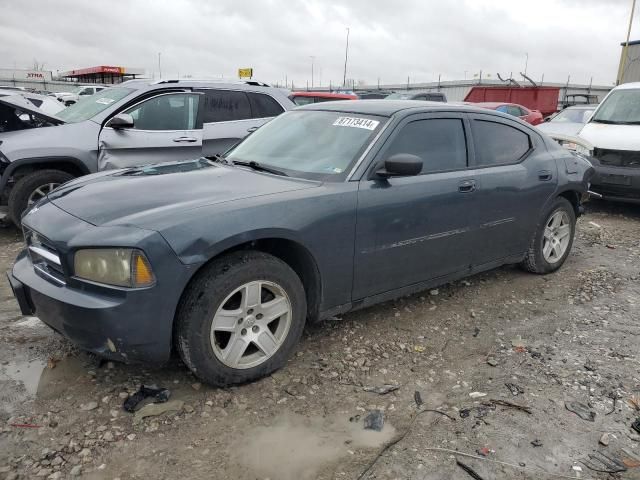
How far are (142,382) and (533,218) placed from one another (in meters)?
3.54

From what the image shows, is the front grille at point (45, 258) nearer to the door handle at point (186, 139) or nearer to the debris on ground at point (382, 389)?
the debris on ground at point (382, 389)

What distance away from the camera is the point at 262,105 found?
678 cm

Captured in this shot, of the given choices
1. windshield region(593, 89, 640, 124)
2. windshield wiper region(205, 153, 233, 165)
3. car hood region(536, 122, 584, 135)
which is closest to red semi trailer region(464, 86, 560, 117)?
car hood region(536, 122, 584, 135)

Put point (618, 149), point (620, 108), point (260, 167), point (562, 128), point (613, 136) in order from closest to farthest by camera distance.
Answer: point (260, 167)
point (618, 149)
point (613, 136)
point (620, 108)
point (562, 128)

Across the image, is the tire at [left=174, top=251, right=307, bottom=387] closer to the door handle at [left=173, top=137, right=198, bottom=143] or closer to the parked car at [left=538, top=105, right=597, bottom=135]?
the door handle at [left=173, top=137, right=198, bottom=143]

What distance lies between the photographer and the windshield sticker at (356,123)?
3.60 meters

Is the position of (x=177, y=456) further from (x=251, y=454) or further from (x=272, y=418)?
(x=272, y=418)

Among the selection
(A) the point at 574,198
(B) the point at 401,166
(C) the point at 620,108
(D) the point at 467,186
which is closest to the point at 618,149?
(C) the point at 620,108

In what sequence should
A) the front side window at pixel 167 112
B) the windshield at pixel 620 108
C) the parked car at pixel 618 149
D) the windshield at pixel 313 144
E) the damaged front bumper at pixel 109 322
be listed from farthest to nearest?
the windshield at pixel 620 108, the parked car at pixel 618 149, the front side window at pixel 167 112, the windshield at pixel 313 144, the damaged front bumper at pixel 109 322

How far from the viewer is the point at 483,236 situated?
164 inches

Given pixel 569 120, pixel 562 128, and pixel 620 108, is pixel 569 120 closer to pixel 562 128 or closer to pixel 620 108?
pixel 562 128

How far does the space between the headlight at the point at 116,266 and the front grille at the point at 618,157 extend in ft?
24.1

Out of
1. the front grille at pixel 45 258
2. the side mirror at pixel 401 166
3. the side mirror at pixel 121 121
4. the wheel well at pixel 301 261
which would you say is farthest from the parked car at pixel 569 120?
the front grille at pixel 45 258

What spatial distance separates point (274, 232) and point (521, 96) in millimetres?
20003
